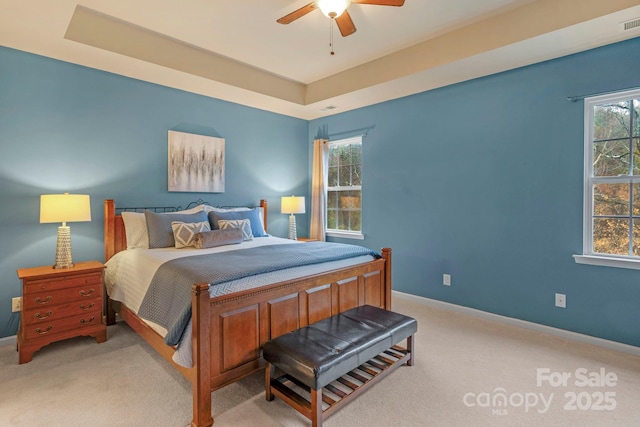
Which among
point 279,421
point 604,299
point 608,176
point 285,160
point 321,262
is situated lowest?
point 279,421

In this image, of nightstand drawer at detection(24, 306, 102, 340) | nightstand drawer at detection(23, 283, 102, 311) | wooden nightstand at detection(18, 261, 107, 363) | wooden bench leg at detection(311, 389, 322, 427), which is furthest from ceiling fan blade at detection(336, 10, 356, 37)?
nightstand drawer at detection(24, 306, 102, 340)

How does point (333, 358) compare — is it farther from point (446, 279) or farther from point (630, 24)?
point (630, 24)

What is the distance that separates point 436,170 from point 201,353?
3175 mm

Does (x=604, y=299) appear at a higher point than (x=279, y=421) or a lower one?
higher

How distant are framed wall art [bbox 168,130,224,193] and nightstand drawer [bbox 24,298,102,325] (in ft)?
4.88

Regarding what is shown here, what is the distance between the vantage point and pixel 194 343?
180cm

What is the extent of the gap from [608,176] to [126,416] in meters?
4.01

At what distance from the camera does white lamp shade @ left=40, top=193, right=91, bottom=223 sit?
269 cm

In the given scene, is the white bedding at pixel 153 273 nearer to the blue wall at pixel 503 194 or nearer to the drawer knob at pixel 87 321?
the drawer knob at pixel 87 321

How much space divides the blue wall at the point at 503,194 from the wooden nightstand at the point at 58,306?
10.6ft

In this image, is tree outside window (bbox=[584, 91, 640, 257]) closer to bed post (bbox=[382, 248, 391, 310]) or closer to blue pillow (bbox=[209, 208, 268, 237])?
bed post (bbox=[382, 248, 391, 310])

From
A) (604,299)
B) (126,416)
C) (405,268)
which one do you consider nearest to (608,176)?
(604,299)

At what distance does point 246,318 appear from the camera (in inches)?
80.0

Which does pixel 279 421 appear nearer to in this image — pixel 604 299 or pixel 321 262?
pixel 321 262
